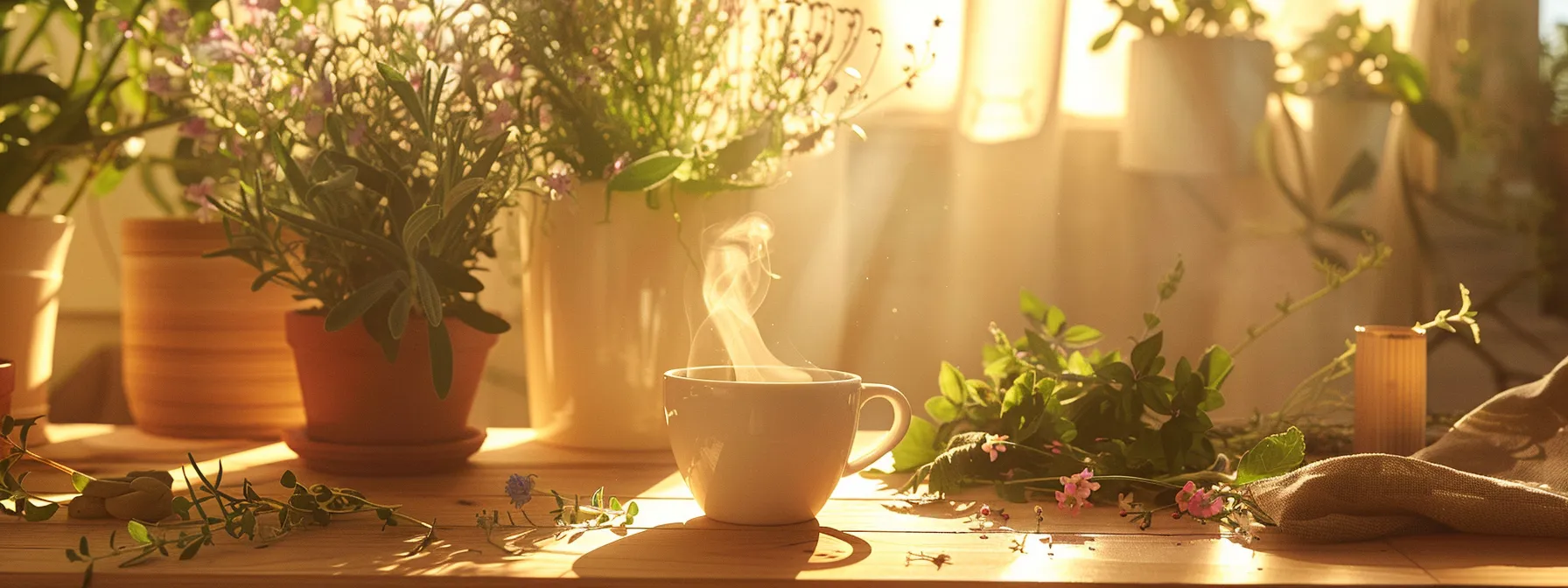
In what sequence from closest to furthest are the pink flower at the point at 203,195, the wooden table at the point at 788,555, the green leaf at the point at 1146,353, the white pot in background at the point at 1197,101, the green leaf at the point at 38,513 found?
the wooden table at the point at 788,555
the green leaf at the point at 38,513
the green leaf at the point at 1146,353
the pink flower at the point at 203,195
the white pot in background at the point at 1197,101

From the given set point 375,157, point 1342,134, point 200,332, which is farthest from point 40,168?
point 1342,134

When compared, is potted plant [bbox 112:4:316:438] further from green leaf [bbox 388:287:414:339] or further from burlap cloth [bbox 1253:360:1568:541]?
burlap cloth [bbox 1253:360:1568:541]

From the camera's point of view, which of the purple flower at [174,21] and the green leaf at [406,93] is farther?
the purple flower at [174,21]

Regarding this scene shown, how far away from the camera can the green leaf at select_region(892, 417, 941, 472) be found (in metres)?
0.84

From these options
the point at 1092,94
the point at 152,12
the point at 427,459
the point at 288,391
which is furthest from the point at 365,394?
the point at 1092,94

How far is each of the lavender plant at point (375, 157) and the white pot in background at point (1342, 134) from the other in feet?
2.49

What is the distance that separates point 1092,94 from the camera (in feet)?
3.87

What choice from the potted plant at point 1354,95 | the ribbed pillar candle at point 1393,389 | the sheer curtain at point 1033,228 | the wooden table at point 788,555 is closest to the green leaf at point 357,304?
the wooden table at point 788,555

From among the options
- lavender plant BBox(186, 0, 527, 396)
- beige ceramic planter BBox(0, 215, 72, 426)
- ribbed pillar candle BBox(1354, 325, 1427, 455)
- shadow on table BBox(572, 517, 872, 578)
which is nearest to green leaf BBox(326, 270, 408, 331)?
lavender plant BBox(186, 0, 527, 396)

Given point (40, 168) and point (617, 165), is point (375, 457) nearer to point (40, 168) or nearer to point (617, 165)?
point (617, 165)

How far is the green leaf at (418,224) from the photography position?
0.74 metres

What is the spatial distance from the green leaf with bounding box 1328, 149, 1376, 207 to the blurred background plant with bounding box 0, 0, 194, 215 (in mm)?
1021

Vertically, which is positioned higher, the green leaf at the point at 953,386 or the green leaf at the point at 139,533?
the green leaf at the point at 953,386

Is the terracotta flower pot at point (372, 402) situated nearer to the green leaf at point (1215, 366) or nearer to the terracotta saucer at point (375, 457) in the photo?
the terracotta saucer at point (375, 457)
